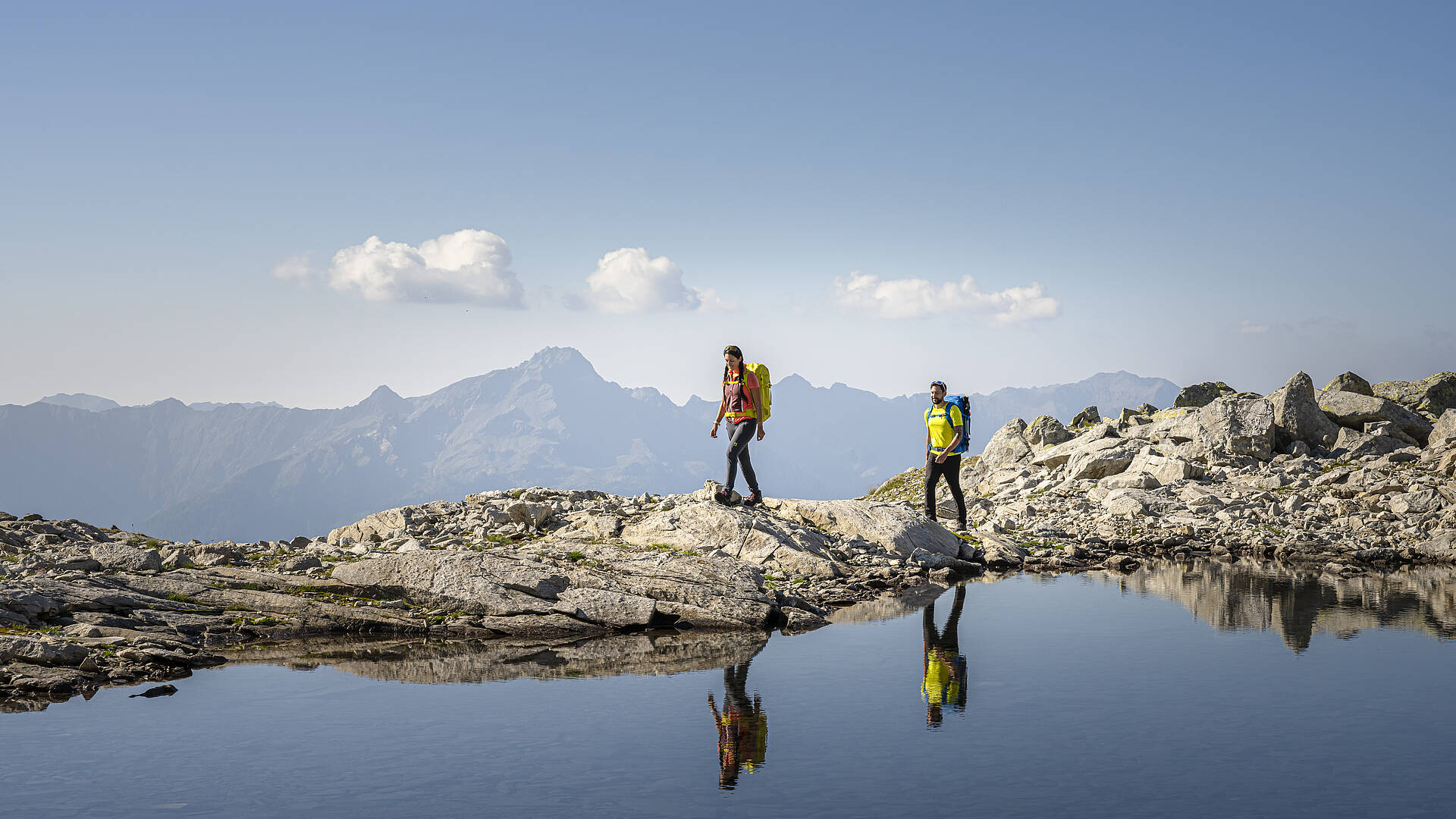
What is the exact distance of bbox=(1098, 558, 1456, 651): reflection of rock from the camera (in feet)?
48.9

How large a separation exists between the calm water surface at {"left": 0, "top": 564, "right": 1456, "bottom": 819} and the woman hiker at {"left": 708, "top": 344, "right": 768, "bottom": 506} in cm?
713

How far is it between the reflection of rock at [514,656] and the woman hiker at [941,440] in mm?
10638

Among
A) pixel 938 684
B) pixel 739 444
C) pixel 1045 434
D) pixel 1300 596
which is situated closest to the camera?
pixel 938 684

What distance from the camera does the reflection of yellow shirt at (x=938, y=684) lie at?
35.8 feet

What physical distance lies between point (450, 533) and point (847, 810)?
623 inches

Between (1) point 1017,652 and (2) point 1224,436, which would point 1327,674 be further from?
(2) point 1224,436

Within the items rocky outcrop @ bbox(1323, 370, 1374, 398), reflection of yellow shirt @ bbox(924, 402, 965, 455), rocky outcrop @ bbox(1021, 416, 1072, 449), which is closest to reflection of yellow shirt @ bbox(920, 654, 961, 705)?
reflection of yellow shirt @ bbox(924, 402, 965, 455)

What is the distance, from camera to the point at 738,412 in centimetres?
2169

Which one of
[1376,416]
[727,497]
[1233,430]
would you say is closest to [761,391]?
[727,497]

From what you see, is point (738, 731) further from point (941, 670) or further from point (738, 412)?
→ point (738, 412)

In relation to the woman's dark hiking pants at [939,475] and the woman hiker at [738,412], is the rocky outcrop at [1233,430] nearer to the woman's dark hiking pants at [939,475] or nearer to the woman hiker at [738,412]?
the woman's dark hiking pants at [939,475]

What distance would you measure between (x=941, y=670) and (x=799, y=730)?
318cm

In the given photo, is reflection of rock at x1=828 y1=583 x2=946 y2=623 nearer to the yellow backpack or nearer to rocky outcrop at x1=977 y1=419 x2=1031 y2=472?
the yellow backpack

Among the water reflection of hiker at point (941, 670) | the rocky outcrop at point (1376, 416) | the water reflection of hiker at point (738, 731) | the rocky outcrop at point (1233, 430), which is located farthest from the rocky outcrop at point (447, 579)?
the rocky outcrop at point (1376, 416)
